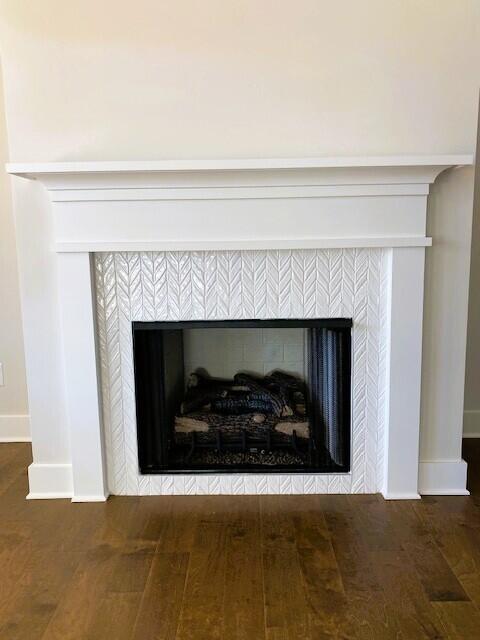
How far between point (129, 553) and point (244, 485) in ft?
1.81

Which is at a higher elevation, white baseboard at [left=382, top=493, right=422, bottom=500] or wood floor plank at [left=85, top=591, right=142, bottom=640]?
white baseboard at [left=382, top=493, right=422, bottom=500]

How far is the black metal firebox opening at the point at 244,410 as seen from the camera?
2.15 m

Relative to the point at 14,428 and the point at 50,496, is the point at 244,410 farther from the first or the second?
the point at 14,428

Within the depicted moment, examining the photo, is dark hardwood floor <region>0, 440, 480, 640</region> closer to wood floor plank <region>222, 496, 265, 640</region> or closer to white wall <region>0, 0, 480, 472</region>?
wood floor plank <region>222, 496, 265, 640</region>

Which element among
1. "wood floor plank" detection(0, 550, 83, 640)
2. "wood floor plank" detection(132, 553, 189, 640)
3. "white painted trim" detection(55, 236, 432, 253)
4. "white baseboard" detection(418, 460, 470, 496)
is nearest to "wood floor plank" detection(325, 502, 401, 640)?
"white baseboard" detection(418, 460, 470, 496)

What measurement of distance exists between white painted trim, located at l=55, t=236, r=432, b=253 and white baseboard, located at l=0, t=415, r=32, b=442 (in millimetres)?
1186

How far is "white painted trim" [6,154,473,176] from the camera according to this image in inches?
72.7

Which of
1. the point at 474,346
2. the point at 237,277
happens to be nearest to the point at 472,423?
the point at 474,346

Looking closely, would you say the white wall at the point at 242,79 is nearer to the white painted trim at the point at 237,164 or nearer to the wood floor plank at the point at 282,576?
the white painted trim at the point at 237,164

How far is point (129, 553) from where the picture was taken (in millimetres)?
1806

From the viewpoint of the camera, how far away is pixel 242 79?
6.48 feet

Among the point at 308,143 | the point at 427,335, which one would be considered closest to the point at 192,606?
the point at 427,335

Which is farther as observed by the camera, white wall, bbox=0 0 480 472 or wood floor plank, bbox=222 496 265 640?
white wall, bbox=0 0 480 472

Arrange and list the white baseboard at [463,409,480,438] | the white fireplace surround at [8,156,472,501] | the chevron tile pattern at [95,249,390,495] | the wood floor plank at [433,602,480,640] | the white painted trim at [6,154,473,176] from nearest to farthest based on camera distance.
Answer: the wood floor plank at [433,602,480,640] < the white painted trim at [6,154,473,176] < the white fireplace surround at [8,156,472,501] < the chevron tile pattern at [95,249,390,495] < the white baseboard at [463,409,480,438]
